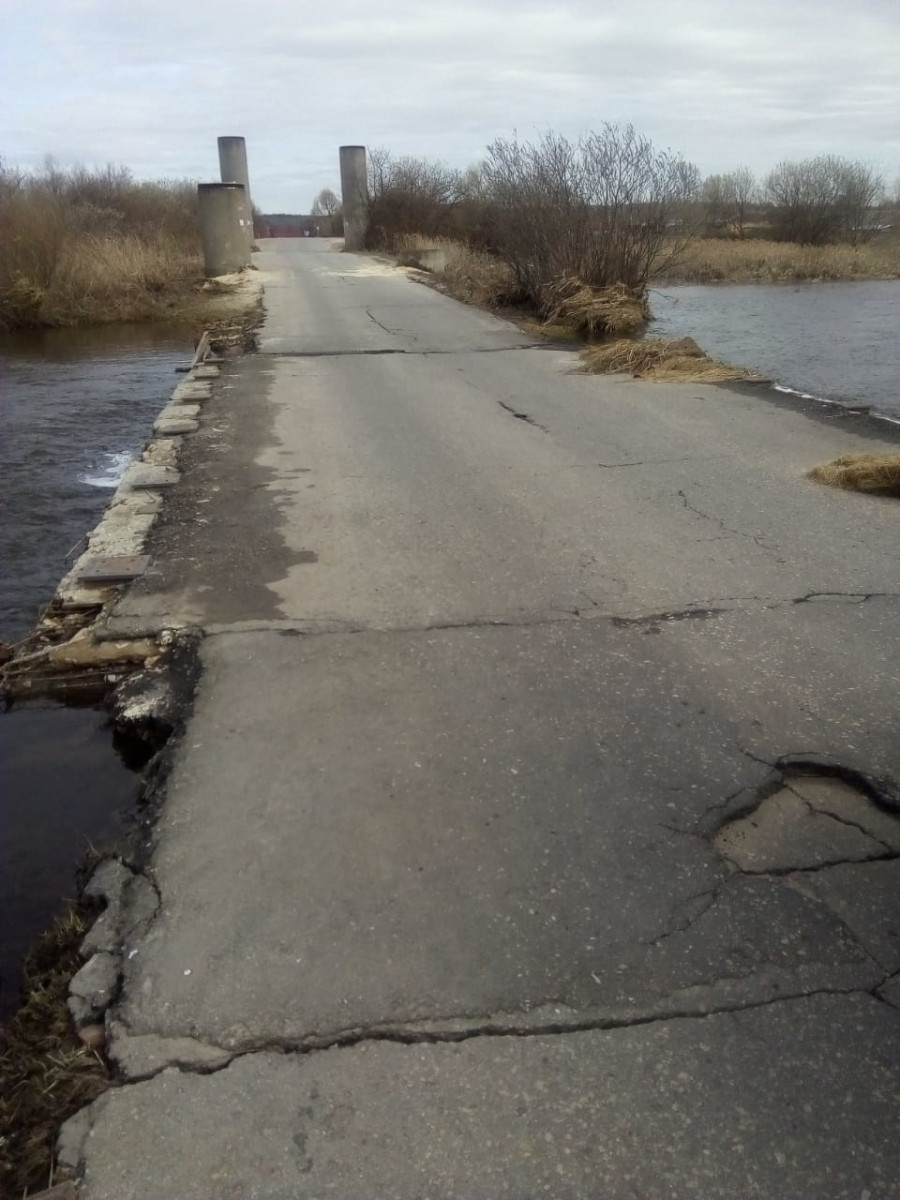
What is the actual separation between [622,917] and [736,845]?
557 millimetres

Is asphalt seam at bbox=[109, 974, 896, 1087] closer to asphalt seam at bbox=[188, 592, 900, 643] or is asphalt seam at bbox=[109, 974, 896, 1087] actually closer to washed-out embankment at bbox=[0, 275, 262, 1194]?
washed-out embankment at bbox=[0, 275, 262, 1194]

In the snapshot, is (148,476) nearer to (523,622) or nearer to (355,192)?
(523,622)

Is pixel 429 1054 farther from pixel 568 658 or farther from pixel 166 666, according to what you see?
pixel 166 666

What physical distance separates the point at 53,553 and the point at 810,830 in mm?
5939

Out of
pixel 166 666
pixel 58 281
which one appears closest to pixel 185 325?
pixel 58 281

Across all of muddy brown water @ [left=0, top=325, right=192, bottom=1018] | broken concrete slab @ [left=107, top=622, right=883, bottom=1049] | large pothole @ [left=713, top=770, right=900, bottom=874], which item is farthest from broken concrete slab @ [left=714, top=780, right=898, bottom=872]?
muddy brown water @ [left=0, top=325, right=192, bottom=1018]

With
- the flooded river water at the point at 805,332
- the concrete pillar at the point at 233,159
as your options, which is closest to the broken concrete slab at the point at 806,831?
the flooded river water at the point at 805,332

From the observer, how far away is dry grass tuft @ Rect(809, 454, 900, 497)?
22.0ft

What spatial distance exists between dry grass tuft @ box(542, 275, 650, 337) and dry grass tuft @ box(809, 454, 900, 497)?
9.13m

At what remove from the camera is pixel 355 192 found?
1556 inches

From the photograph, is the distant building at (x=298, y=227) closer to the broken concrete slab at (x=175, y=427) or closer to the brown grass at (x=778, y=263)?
the brown grass at (x=778, y=263)

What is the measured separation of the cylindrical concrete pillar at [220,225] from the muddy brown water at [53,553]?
977 cm

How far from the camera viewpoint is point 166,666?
432 cm

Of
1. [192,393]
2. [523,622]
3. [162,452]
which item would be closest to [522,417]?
[162,452]
